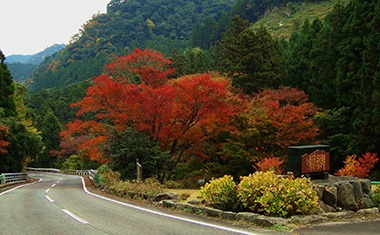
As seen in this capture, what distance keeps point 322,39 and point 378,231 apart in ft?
83.7

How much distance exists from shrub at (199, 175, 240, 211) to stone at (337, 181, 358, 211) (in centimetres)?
272

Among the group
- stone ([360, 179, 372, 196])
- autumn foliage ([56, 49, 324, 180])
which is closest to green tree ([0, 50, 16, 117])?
autumn foliage ([56, 49, 324, 180])

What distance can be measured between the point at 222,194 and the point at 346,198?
3.16m

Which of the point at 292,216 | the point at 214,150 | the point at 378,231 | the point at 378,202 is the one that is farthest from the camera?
the point at 214,150

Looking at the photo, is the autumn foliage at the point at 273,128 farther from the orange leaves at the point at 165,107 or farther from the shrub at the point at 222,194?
the shrub at the point at 222,194

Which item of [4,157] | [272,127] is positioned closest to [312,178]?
[272,127]

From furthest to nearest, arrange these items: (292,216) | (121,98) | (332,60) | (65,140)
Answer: (65,140), (332,60), (121,98), (292,216)

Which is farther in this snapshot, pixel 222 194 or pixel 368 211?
pixel 222 194

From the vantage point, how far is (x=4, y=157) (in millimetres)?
32594

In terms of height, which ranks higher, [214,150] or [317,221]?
[214,150]

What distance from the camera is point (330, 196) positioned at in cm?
941

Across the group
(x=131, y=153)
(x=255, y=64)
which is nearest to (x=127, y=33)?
(x=255, y=64)

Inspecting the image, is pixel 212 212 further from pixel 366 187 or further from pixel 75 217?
pixel 366 187

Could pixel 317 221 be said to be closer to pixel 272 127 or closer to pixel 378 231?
pixel 378 231
